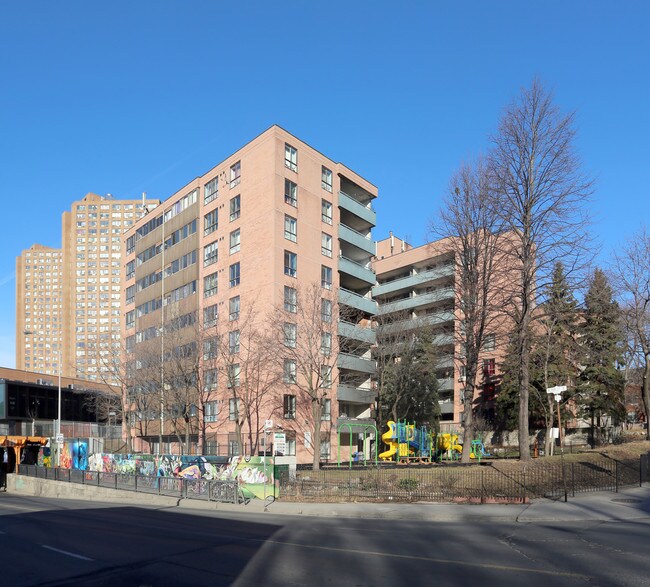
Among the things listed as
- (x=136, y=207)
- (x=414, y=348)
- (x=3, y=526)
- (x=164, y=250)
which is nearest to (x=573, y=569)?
(x=3, y=526)

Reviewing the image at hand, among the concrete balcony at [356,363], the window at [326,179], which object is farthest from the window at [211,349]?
the window at [326,179]

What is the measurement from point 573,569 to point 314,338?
30.8 m

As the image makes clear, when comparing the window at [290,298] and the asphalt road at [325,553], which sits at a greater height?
the window at [290,298]

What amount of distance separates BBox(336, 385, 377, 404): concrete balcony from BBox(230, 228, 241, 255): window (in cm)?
1474

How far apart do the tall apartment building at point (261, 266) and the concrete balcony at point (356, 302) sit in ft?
0.33

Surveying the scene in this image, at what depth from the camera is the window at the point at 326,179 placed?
5728 centimetres

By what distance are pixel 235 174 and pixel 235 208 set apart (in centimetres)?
319

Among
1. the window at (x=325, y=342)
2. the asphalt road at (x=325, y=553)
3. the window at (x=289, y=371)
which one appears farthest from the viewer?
the window at (x=289, y=371)

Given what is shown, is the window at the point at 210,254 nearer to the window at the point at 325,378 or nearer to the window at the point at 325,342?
the window at the point at 325,342

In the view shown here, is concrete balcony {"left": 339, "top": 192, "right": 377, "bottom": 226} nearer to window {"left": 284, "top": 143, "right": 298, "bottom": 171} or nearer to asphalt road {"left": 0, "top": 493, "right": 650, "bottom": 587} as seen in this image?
window {"left": 284, "top": 143, "right": 298, "bottom": 171}

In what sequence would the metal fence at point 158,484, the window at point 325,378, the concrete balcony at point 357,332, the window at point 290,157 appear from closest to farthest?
the metal fence at point 158,484, the window at point 325,378, the window at point 290,157, the concrete balcony at point 357,332

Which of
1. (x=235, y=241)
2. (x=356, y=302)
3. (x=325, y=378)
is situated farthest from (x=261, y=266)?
(x=325, y=378)

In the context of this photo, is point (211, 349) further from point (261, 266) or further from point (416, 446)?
point (416, 446)

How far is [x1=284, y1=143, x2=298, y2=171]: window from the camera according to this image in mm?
52688
